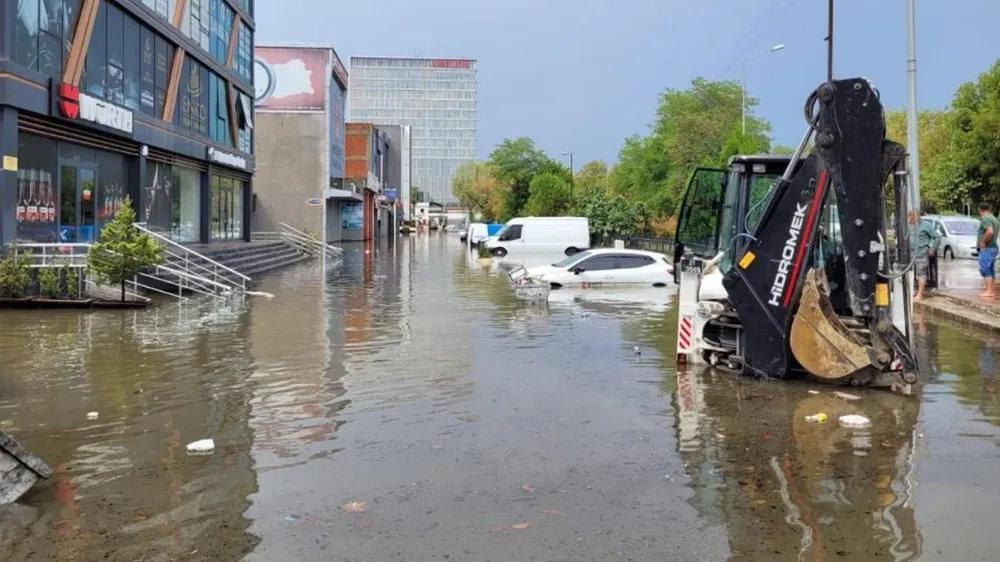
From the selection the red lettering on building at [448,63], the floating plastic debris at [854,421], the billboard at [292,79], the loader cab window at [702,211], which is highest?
the red lettering on building at [448,63]

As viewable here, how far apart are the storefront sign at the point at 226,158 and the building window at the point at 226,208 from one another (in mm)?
797

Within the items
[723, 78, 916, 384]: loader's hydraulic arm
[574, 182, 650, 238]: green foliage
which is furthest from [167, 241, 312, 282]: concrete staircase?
[723, 78, 916, 384]: loader's hydraulic arm

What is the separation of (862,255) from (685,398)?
227 centimetres

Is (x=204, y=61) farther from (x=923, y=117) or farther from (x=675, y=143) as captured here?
(x=923, y=117)

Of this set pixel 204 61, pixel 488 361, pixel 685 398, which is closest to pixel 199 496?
pixel 685 398

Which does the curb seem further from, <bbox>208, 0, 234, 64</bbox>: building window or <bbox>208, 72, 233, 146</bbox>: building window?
<bbox>208, 0, 234, 64</bbox>: building window

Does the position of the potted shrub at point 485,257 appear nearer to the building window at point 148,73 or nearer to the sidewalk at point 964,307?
the building window at point 148,73

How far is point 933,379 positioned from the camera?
10.5m

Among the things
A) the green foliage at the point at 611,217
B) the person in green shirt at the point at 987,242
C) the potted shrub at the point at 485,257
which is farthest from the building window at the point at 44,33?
the green foliage at the point at 611,217

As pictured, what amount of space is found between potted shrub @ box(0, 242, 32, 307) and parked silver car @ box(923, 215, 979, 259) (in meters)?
30.2

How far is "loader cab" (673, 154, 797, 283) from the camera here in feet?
→ 35.2

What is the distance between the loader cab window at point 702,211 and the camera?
11.1 metres

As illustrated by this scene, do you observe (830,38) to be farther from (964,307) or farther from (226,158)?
(226,158)

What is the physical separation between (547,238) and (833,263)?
2832 centimetres
